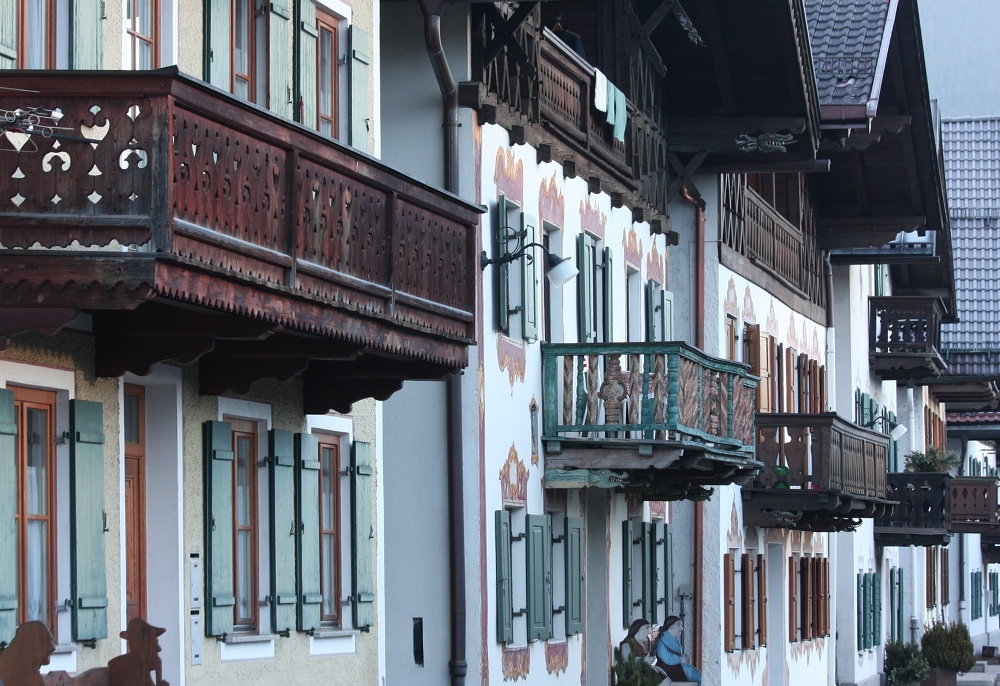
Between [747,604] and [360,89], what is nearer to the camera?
[360,89]

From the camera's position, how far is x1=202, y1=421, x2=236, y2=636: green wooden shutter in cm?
1391

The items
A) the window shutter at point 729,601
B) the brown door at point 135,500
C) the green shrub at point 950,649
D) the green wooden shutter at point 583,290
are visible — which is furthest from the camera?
the green shrub at point 950,649

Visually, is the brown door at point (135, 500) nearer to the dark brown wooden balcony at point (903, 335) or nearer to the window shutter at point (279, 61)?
the window shutter at point (279, 61)

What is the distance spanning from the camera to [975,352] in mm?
50312

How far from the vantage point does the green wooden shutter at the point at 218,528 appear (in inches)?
548

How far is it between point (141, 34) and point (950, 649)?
3152 centimetres

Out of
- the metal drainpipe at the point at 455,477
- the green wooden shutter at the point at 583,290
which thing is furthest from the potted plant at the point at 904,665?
the metal drainpipe at the point at 455,477

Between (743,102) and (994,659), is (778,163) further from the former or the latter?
(994,659)

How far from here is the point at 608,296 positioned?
2380 cm

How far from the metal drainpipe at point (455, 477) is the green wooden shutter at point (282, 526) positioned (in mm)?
3881

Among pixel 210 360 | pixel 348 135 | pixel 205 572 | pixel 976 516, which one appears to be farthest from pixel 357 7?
pixel 976 516

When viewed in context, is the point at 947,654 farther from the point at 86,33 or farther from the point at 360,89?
the point at 86,33

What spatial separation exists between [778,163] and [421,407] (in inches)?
383

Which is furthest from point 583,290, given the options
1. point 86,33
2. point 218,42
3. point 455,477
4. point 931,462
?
point 931,462
